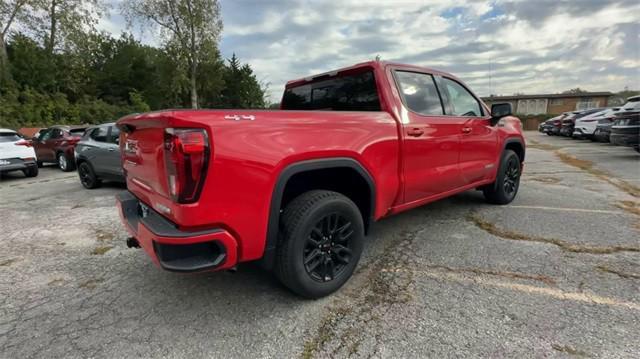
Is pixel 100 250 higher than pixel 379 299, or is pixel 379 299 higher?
pixel 379 299

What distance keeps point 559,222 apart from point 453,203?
1.39 metres

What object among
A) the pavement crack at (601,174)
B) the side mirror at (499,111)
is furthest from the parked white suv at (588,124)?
the side mirror at (499,111)

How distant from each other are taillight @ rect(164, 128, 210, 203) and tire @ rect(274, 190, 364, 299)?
70 cm

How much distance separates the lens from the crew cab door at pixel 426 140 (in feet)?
10.5

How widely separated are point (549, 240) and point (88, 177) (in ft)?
27.5

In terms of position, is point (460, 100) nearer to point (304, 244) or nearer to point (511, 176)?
point (511, 176)

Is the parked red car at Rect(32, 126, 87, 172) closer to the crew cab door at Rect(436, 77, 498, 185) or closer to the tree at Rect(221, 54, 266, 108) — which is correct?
the crew cab door at Rect(436, 77, 498, 185)

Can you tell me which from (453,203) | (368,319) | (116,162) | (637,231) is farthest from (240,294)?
(116,162)

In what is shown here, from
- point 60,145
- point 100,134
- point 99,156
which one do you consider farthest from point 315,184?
point 60,145

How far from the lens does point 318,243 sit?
2533 mm

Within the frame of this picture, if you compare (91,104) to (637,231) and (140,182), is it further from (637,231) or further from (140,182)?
(637,231)

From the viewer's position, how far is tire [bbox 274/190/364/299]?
2.34m

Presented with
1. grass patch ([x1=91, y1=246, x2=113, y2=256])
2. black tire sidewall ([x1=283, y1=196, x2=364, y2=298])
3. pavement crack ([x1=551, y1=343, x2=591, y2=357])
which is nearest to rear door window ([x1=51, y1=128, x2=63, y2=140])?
grass patch ([x1=91, y1=246, x2=113, y2=256])

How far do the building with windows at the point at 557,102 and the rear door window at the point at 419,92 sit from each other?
4630 cm
